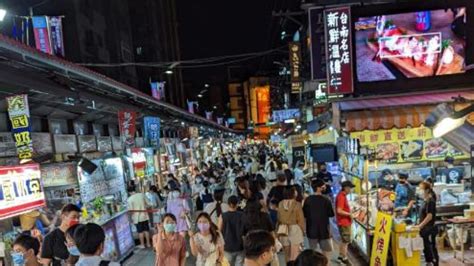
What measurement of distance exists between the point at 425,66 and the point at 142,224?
9587mm

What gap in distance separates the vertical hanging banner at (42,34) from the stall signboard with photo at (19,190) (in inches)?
206

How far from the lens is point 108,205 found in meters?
12.4

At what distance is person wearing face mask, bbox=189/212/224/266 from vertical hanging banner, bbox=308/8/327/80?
919 centimetres

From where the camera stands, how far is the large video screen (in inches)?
555

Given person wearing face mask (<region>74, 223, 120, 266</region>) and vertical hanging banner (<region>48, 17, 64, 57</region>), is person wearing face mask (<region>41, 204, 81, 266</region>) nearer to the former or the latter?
person wearing face mask (<region>74, 223, 120, 266</region>)

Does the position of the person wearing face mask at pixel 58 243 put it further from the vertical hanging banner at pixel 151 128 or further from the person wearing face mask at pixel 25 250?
the vertical hanging banner at pixel 151 128

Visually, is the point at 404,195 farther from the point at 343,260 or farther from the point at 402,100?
the point at 402,100

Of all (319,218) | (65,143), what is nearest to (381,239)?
(319,218)

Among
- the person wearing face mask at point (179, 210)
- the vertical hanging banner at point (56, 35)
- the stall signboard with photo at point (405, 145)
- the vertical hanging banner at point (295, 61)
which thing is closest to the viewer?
the person wearing face mask at point (179, 210)

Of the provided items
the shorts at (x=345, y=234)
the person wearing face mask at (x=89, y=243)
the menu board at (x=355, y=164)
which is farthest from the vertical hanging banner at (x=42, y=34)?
the person wearing face mask at (x=89, y=243)

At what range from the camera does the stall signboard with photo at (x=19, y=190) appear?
6770 millimetres

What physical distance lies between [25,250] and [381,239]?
5942mm

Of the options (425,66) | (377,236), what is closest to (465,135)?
(377,236)

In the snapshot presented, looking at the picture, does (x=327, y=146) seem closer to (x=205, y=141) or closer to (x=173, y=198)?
(x=173, y=198)
